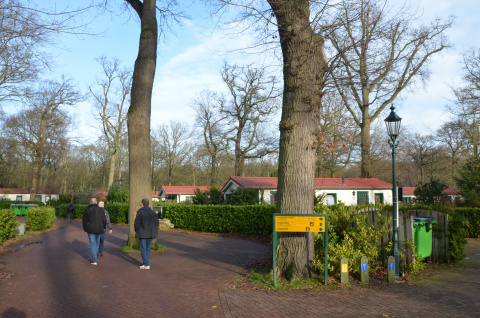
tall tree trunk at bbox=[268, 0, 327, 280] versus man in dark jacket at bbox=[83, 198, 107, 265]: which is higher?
tall tree trunk at bbox=[268, 0, 327, 280]

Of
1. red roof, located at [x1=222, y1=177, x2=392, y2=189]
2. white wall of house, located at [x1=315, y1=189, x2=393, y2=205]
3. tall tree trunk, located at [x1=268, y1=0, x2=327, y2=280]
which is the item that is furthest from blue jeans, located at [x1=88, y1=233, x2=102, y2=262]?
white wall of house, located at [x1=315, y1=189, x2=393, y2=205]

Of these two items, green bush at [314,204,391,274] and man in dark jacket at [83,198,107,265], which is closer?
green bush at [314,204,391,274]

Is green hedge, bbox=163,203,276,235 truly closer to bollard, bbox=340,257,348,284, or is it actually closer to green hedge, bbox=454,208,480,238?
green hedge, bbox=454,208,480,238

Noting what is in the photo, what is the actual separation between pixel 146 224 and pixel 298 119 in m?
4.36

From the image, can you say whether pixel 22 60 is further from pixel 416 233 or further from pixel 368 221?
pixel 416 233

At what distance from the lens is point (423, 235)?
8.59 meters

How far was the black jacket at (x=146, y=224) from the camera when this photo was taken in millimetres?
8758

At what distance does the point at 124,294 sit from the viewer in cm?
636

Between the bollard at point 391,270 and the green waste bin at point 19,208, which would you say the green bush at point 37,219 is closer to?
the bollard at point 391,270

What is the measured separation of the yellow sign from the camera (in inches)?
273

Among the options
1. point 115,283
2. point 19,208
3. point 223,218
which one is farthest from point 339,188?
point 19,208

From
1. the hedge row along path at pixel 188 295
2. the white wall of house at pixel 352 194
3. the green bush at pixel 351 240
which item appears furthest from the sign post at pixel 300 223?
the white wall of house at pixel 352 194

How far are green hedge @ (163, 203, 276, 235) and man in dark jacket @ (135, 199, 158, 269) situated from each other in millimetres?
7459

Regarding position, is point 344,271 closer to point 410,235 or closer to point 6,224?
point 410,235
